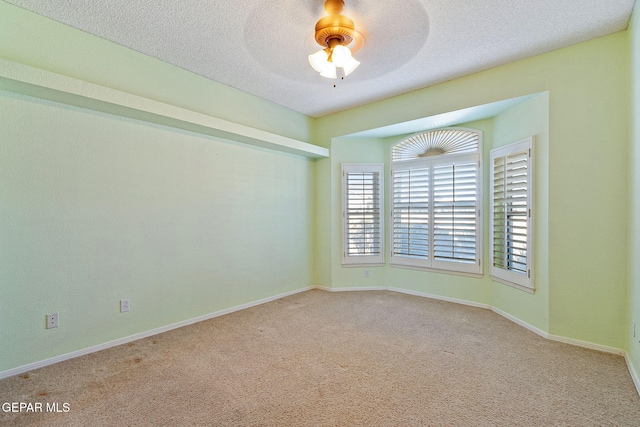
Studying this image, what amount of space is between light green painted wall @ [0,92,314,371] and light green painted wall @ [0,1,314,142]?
323 millimetres

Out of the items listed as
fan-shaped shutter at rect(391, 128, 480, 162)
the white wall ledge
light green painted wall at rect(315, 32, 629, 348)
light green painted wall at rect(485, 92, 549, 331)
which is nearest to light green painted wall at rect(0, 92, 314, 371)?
the white wall ledge

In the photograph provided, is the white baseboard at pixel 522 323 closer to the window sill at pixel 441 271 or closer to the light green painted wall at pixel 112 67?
the window sill at pixel 441 271

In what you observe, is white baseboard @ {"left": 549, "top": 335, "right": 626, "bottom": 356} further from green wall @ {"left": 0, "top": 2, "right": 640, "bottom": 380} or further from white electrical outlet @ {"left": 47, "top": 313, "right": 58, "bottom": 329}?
white electrical outlet @ {"left": 47, "top": 313, "right": 58, "bottom": 329}

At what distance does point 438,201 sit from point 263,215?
2547 mm

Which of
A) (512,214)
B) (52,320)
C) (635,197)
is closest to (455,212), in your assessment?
(512,214)

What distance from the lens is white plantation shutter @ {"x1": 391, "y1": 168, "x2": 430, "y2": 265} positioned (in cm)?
452

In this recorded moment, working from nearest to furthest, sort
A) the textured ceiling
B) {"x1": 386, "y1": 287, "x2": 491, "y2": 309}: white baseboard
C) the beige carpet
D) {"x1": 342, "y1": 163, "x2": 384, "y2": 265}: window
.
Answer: the beige carpet → the textured ceiling → {"x1": 386, "y1": 287, "x2": 491, "y2": 309}: white baseboard → {"x1": 342, "y1": 163, "x2": 384, "y2": 265}: window

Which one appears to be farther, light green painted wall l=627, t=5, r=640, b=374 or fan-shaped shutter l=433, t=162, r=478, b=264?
fan-shaped shutter l=433, t=162, r=478, b=264

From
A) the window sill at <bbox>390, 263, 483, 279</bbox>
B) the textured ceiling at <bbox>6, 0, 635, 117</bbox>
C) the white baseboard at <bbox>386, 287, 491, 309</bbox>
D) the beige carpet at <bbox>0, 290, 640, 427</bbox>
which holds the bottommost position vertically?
the beige carpet at <bbox>0, 290, 640, 427</bbox>

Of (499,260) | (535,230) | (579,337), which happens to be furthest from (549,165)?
(579,337)

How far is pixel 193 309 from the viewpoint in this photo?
138 inches

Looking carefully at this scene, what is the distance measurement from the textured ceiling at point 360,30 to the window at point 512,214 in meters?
1.04

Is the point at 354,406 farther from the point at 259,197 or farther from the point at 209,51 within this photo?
the point at 209,51

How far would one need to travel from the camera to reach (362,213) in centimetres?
492
